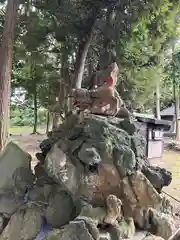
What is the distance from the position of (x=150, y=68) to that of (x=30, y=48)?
3733mm

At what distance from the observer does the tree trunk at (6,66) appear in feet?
15.1

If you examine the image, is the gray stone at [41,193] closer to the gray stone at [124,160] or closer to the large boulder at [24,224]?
the large boulder at [24,224]

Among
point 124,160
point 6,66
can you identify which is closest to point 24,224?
point 124,160

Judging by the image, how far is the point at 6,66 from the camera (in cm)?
474

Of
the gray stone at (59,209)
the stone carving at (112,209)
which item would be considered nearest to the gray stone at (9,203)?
the gray stone at (59,209)

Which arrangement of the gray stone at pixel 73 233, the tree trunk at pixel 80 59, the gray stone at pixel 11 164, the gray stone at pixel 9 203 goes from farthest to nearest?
the tree trunk at pixel 80 59 → the gray stone at pixel 11 164 → the gray stone at pixel 9 203 → the gray stone at pixel 73 233

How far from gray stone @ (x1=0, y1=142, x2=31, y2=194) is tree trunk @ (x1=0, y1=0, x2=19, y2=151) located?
176 centimetres

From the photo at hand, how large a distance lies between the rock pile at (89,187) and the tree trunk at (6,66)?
187 cm

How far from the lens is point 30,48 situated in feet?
21.7

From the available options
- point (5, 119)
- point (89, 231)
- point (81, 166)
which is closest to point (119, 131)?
point (81, 166)

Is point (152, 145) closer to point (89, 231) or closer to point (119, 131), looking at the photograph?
point (119, 131)

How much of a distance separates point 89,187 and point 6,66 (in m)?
3.16

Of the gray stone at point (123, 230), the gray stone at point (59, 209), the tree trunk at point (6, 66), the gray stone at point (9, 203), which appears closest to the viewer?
the gray stone at point (123, 230)

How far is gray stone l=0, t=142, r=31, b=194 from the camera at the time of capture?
2754 millimetres
